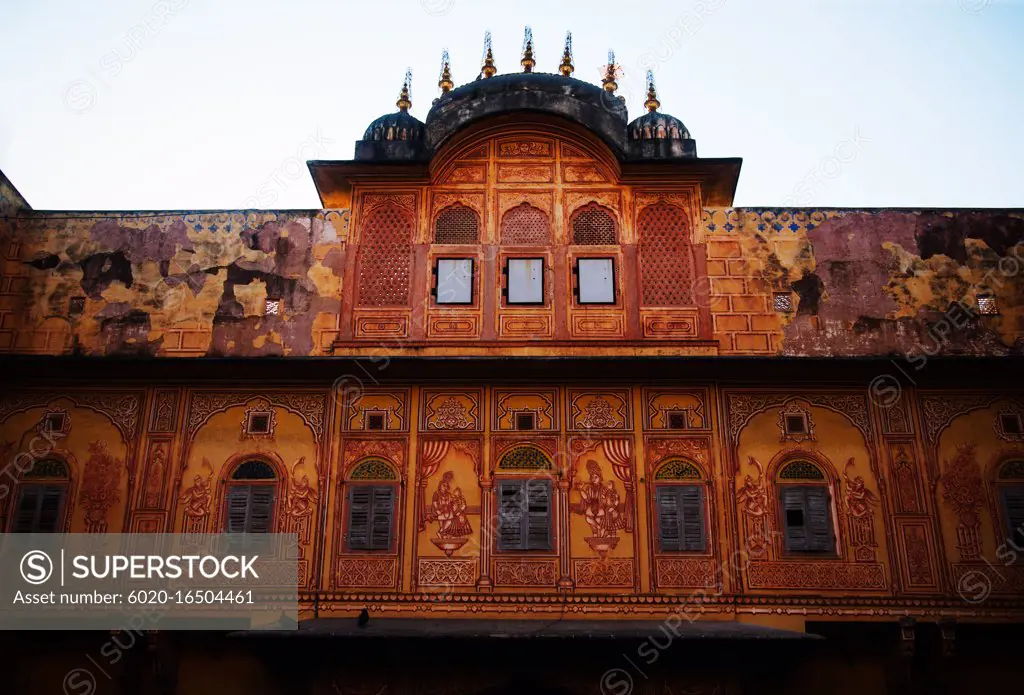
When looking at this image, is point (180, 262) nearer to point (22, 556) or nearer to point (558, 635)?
point (22, 556)

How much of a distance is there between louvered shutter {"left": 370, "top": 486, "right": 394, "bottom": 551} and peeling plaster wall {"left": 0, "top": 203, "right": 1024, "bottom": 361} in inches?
84.9

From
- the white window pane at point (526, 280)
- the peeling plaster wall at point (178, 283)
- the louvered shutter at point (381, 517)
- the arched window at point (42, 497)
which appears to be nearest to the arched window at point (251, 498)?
the louvered shutter at point (381, 517)

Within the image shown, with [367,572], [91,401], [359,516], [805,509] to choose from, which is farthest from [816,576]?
[91,401]

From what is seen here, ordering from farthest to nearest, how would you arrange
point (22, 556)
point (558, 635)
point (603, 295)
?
point (603, 295), point (22, 556), point (558, 635)

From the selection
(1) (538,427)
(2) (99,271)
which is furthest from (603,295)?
(2) (99,271)

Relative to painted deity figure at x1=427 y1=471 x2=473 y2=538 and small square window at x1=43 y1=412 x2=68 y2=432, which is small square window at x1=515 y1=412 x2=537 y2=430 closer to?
painted deity figure at x1=427 y1=471 x2=473 y2=538

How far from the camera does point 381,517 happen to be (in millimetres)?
11164

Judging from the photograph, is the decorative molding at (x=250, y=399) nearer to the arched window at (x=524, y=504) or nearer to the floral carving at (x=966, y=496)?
the arched window at (x=524, y=504)

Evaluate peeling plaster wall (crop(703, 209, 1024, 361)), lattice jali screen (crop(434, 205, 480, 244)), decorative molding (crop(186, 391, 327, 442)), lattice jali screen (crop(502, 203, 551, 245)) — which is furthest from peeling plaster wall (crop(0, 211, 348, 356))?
peeling plaster wall (crop(703, 209, 1024, 361))

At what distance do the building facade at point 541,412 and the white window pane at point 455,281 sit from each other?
0.05 meters

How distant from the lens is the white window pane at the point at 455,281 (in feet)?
40.4

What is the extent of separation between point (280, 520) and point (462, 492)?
7.56ft

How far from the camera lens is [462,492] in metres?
11.2

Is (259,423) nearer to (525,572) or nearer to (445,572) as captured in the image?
(445,572)
